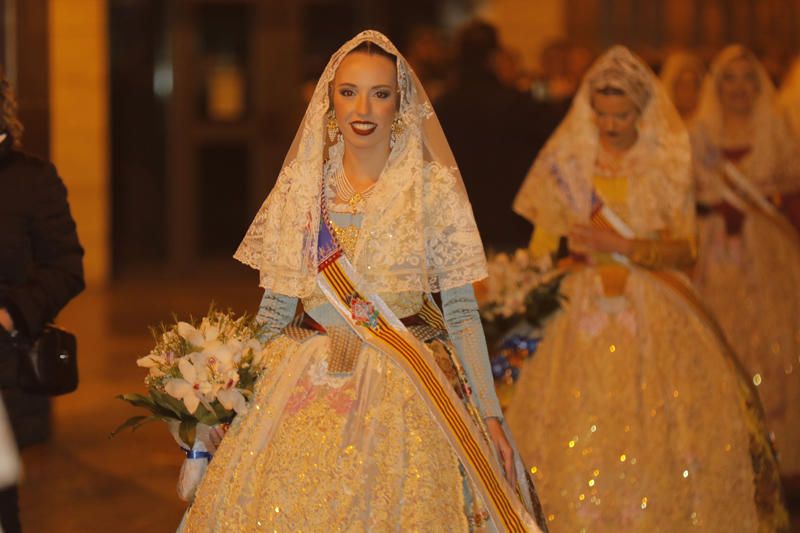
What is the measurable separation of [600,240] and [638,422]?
0.70m

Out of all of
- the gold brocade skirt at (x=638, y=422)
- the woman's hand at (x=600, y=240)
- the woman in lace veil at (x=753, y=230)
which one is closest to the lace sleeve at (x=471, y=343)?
the gold brocade skirt at (x=638, y=422)

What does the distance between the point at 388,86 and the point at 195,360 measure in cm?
91

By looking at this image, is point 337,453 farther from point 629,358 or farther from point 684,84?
point 684,84

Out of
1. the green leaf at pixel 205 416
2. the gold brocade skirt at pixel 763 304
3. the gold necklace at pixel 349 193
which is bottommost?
the gold brocade skirt at pixel 763 304

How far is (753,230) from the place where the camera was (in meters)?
8.98

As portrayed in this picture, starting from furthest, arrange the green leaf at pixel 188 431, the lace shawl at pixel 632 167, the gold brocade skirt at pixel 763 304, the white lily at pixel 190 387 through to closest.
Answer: the gold brocade skirt at pixel 763 304 < the lace shawl at pixel 632 167 < the green leaf at pixel 188 431 < the white lily at pixel 190 387

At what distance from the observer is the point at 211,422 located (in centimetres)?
475

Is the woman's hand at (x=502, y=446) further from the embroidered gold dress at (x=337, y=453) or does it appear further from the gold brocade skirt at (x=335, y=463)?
the gold brocade skirt at (x=335, y=463)

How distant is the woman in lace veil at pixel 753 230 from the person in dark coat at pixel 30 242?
3.82 m

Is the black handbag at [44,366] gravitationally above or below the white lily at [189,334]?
below

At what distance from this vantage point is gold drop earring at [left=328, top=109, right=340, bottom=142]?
497 centimetres

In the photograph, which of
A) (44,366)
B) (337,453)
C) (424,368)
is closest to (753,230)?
(44,366)

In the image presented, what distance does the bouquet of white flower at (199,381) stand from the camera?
4699 millimetres

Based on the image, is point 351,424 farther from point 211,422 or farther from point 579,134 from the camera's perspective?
point 579,134
